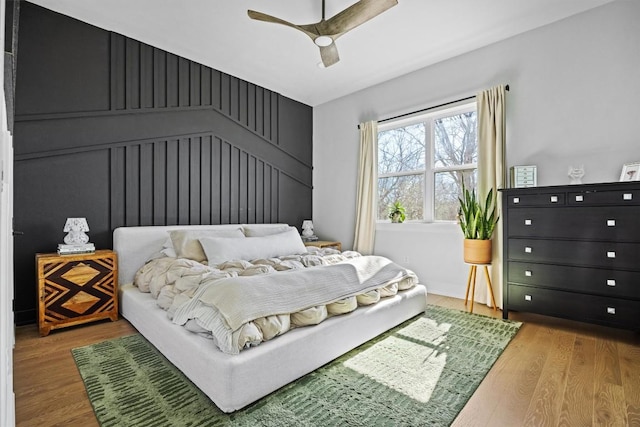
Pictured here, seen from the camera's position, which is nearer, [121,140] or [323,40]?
[323,40]

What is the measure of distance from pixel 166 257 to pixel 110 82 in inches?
73.8

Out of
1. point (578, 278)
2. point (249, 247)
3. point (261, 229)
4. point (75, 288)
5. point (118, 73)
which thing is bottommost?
point (75, 288)

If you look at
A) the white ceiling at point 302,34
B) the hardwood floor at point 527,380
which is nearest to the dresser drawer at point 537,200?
the hardwood floor at point 527,380

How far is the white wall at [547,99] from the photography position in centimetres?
288

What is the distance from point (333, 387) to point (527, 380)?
1185mm

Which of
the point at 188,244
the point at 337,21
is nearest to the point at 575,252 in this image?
the point at 337,21

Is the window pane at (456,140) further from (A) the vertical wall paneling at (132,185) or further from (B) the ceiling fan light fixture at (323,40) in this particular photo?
(A) the vertical wall paneling at (132,185)

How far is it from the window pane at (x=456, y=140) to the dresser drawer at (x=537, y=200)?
915 millimetres

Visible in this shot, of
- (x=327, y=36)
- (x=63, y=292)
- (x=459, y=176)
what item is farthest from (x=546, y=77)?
(x=63, y=292)

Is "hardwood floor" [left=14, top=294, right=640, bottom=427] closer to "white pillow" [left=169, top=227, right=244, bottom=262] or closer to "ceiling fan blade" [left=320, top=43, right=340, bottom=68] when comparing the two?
"white pillow" [left=169, top=227, right=244, bottom=262]

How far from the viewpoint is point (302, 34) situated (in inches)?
137

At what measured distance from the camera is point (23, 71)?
2883 millimetres

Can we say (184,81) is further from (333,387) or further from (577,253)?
(577,253)

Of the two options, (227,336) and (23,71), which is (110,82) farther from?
(227,336)
